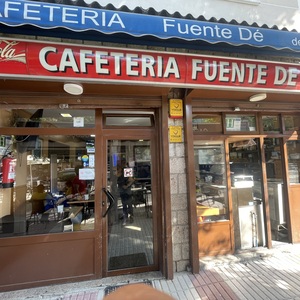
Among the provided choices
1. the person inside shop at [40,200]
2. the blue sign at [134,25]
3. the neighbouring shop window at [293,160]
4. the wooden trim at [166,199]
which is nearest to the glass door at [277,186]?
the neighbouring shop window at [293,160]

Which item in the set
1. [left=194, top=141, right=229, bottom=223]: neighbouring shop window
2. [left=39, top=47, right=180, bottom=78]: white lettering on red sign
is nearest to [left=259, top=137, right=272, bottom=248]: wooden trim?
[left=194, top=141, right=229, bottom=223]: neighbouring shop window

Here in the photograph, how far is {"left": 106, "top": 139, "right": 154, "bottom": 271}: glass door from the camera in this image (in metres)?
3.36

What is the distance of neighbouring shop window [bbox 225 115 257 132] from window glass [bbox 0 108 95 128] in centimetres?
246

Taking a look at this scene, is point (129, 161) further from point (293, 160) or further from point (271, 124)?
point (293, 160)

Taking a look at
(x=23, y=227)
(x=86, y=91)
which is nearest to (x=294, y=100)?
(x=86, y=91)

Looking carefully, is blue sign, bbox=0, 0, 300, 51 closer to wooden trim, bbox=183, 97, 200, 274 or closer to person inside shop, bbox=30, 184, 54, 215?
wooden trim, bbox=183, 97, 200, 274

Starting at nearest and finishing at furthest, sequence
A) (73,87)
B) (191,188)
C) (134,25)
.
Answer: (134,25), (73,87), (191,188)

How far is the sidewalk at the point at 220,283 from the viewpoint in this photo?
2.71 m

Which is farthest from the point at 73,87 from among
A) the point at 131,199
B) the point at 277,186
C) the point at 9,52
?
the point at 277,186

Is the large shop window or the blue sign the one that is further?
the large shop window

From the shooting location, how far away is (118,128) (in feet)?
11.1

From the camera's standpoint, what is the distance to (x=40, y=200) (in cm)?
322

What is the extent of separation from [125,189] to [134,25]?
231 cm

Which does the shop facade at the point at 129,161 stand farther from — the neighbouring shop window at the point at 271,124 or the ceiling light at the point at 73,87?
the neighbouring shop window at the point at 271,124
